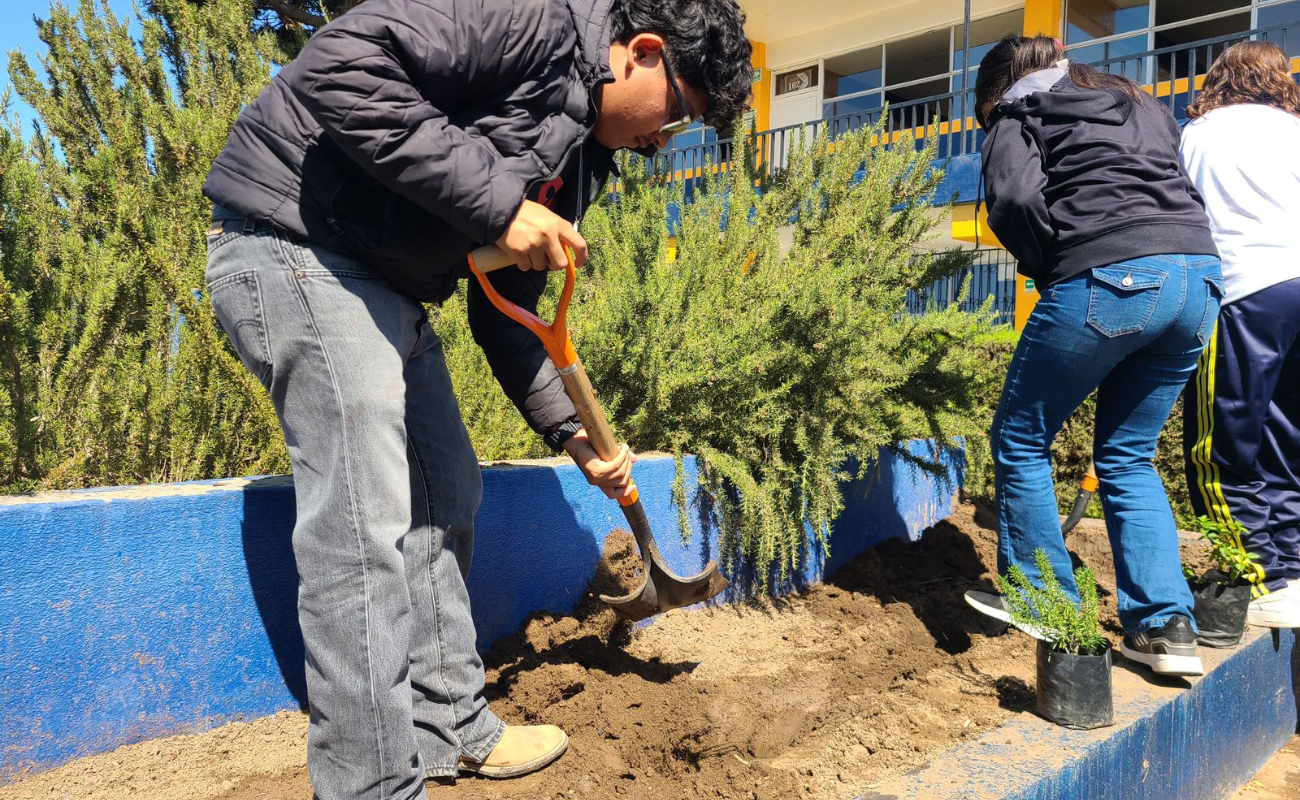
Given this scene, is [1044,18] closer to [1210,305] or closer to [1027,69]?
[1027,69]

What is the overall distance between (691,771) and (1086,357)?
5.04ft

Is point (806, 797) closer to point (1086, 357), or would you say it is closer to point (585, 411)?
point (585, 411)

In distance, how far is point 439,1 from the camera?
148cm

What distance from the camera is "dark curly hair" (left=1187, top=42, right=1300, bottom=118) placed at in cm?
304

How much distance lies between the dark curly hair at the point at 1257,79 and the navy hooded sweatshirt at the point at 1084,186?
783mm

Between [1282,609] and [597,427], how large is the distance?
250 cm

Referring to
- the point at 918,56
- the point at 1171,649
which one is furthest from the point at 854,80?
the point at 1171,649

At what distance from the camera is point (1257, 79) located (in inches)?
120

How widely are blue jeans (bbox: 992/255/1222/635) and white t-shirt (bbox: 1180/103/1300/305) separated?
0.56 meters

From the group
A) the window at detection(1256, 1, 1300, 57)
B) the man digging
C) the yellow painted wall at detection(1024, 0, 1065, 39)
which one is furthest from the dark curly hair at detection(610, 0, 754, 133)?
the yellow painted wall at detection(1024, 0, 1065, 39)

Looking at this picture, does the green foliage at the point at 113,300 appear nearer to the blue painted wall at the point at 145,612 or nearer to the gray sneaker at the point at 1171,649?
the blue painted wall at the point at 145,612

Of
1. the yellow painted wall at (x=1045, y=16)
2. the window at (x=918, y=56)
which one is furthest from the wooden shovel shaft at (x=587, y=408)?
the window at (x=918, y=56)

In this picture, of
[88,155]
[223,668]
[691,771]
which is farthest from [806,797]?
[88,155]

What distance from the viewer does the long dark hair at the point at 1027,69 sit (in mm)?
2623
